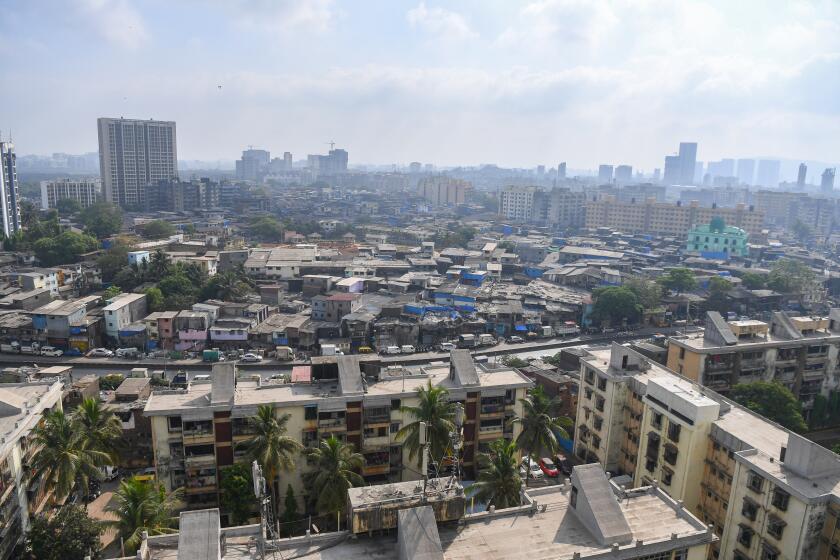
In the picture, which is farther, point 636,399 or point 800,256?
point 800,256

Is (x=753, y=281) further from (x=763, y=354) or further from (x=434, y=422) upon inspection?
(x=434, y=422)

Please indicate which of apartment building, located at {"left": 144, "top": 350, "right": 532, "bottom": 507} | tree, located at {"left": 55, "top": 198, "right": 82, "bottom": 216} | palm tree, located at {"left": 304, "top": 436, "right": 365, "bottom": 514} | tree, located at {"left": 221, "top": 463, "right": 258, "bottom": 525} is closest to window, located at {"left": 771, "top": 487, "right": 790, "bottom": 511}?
apartment building, located at {"left": 144, "top": 350, "right": 532, "bottom": 507}

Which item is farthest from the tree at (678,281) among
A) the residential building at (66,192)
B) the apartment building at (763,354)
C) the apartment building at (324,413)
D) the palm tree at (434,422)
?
the residential building at (66,192)

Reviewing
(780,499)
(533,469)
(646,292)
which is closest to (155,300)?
(533,469)

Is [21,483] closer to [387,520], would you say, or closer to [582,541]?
[387,520]

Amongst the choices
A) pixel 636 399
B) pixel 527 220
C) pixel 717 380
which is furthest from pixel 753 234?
pixel 636 399

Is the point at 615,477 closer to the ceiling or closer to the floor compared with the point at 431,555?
closer to the floor

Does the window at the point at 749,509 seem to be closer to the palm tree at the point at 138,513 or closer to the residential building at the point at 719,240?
the palm tree at the point at 138,513
